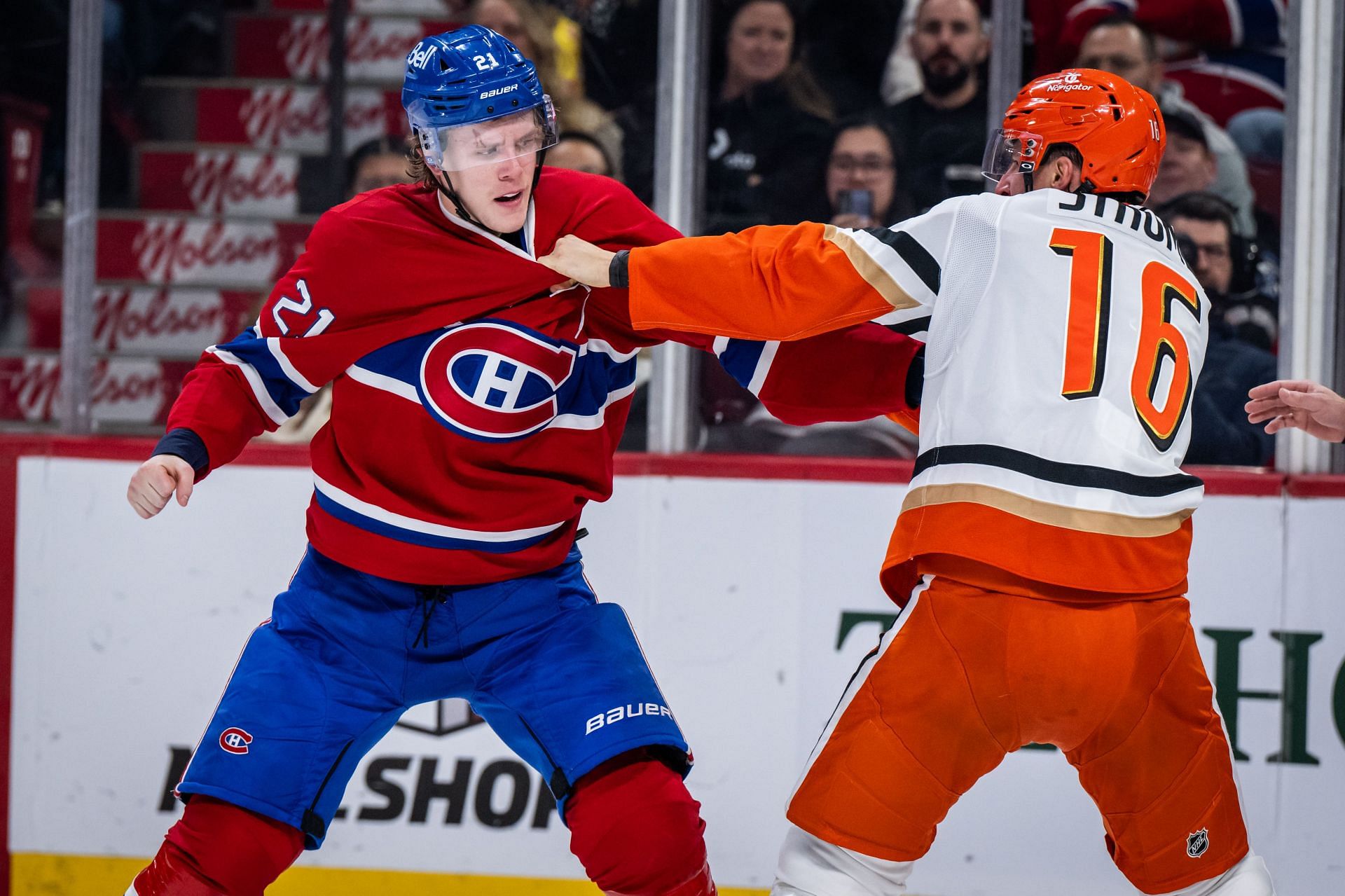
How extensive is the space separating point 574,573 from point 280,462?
3.59 ft

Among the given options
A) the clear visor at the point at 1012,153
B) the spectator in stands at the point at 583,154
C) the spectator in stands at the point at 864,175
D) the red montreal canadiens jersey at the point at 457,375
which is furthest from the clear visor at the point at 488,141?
the spectator in stands at the point at 864,175

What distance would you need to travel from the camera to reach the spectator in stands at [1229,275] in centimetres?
321

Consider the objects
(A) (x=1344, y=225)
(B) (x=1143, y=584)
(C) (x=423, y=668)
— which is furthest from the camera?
(A) (x=1344, y=225)

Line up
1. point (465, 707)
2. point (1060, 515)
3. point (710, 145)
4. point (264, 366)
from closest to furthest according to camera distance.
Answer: point (1060, 515), point (264, 366), point (465, 707), point (710, 145)

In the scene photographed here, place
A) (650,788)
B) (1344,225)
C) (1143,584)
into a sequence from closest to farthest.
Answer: (1143,584) < (650,788) < (1344,225)

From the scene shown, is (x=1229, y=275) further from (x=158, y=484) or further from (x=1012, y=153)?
(x=158, y=484)

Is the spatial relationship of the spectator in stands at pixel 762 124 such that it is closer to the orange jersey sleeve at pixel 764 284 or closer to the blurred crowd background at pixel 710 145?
the blurred crowd background at pixel 710 145

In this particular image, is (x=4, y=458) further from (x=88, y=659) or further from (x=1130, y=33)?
(x=1130, y=33)

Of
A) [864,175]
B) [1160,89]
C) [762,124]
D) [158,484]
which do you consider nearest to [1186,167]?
[1160,89]

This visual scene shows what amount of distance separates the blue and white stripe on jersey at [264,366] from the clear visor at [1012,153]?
3.80 feet

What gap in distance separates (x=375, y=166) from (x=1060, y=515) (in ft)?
7.37

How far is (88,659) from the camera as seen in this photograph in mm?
3186

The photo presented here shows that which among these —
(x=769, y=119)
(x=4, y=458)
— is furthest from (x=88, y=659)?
(x=769, y=119)

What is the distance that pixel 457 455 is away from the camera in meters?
2.26
